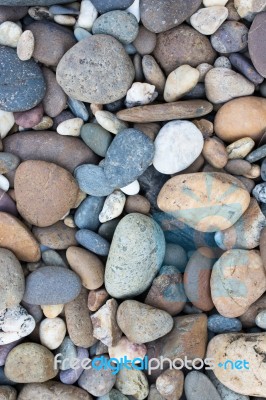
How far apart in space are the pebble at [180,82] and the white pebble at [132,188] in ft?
1.00

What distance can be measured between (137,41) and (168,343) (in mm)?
990

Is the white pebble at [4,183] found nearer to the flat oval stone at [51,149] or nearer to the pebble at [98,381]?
the flat oval stone at [51,149]

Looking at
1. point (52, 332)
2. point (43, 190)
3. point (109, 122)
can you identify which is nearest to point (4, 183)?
point (43, 190)

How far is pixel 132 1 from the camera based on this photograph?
4.87 ft

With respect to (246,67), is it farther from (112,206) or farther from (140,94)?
(112,206)

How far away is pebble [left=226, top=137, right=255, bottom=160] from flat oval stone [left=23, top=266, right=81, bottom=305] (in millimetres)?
646

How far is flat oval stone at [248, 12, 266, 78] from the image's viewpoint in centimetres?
148

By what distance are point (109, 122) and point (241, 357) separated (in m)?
0.85

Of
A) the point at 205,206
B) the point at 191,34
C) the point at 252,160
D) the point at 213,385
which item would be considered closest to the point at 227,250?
the point at 205,206

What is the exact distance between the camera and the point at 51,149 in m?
1.54

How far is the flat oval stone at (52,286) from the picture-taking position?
1.48 meters

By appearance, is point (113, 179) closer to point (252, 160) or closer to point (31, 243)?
point (31, 243)

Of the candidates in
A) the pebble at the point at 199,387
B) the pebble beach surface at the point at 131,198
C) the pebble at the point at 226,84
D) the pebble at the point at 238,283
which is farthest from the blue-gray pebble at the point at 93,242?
the pebble at the point at 226,84

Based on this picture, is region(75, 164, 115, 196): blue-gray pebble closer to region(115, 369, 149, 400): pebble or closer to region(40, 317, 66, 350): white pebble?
region(40, 317, 66, 350): white pebble
